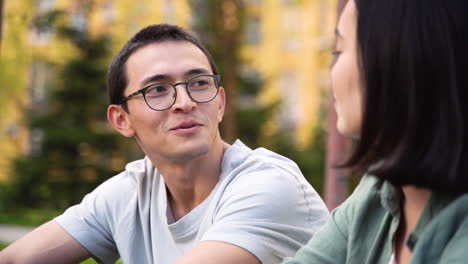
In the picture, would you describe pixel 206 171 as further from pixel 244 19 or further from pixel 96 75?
pixel 96 75

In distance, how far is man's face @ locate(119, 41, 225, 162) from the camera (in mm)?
2879

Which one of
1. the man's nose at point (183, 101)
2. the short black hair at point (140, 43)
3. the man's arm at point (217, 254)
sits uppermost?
the short black hair at point (140, 43)

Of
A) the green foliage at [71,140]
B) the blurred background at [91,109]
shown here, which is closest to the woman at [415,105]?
the blurred background at [91,109]

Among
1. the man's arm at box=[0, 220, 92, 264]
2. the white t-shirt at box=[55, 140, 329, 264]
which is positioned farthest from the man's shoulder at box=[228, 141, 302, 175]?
the man's arm at box=[0, 220, 92, 264]

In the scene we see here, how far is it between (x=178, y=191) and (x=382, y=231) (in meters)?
1.29

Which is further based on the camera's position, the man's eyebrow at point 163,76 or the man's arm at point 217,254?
the man's eyebrow at point 163,76

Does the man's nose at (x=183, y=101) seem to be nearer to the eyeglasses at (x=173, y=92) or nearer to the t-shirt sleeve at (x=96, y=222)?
the eyeglasses at (x=173, y=92)

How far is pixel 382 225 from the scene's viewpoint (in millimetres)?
1853

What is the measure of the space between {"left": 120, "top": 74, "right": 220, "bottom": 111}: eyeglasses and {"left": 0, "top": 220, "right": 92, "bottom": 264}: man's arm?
701 mm

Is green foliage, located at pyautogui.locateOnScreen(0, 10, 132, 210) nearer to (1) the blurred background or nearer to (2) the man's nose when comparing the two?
(1) the blurred background

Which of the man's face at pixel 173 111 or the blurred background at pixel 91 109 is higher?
the man's face at pixel 173 111

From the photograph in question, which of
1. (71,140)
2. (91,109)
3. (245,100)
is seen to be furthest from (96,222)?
(245,100)

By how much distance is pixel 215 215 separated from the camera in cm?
276

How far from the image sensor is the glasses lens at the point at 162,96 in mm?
2941
